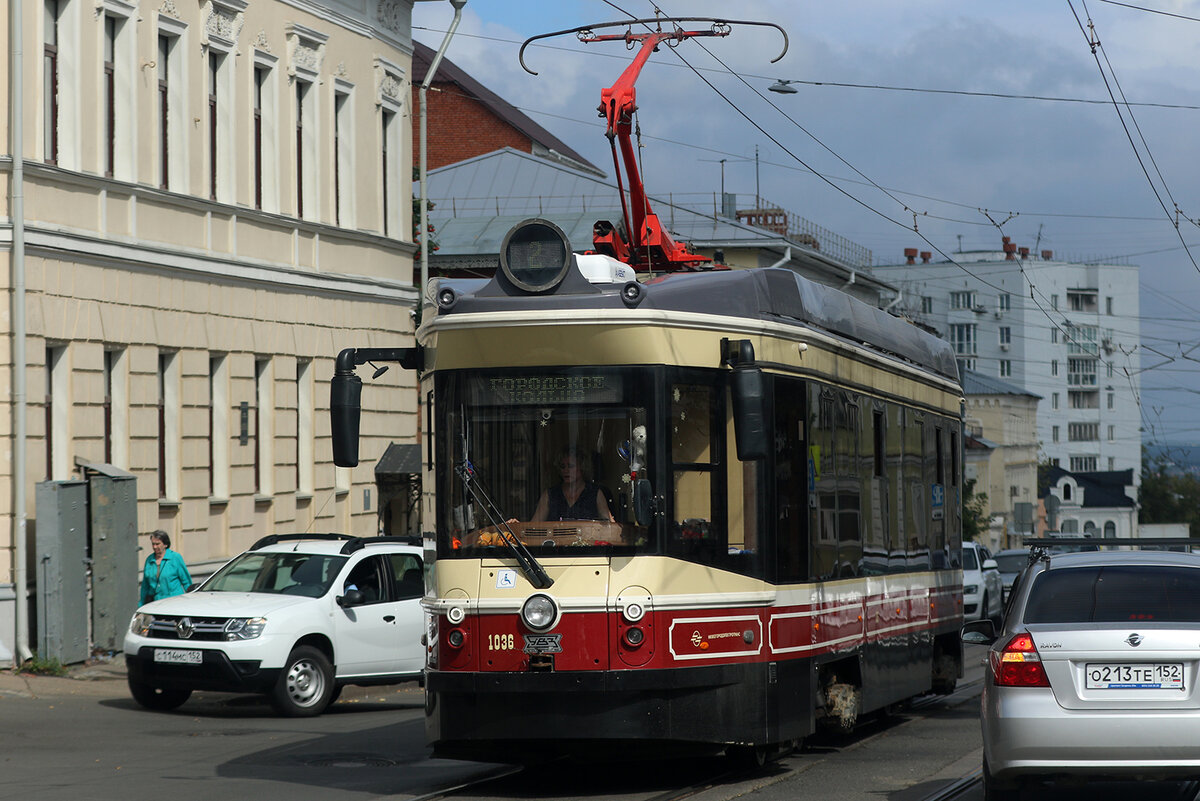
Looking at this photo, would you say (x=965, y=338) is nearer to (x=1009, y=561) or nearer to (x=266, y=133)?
(x=1009, y=561)

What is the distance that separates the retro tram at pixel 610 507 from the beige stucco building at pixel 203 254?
36.6ft

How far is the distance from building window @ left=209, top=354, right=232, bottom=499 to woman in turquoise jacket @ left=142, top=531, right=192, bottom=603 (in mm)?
5052

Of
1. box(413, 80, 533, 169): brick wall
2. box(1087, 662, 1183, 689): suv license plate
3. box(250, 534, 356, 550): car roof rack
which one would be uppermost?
box(413, 80, 533, 169): brick wall

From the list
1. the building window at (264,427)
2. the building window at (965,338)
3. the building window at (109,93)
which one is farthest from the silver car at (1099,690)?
the building window at (965,338)

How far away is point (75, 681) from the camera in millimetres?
19531

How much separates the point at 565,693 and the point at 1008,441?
111 m

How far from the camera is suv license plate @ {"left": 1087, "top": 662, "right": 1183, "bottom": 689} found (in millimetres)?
8844

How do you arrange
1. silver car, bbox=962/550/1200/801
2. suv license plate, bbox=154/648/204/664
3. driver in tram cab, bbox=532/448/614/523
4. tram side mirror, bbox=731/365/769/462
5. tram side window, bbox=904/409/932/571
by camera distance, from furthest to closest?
suv license plate, bbox=154/648/204/664 → tram side window, bbox=904/409/932/571 → driver in tram cab, bbox=532/448/614/523 → tram side mirror, bbox=731/365/769/462 → silver car, bbox=962/550/1200/801

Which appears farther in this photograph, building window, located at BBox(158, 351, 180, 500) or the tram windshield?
building window, located at BBox(158, 351, 180, 500)

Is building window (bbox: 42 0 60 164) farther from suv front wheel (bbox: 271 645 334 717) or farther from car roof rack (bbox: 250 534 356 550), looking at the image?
suv front wheel (bbox: 271 645 334 717)

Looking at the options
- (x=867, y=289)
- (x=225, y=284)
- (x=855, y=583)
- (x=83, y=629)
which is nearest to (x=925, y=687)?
(x=855, y=583)

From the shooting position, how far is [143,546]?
74.5 feet

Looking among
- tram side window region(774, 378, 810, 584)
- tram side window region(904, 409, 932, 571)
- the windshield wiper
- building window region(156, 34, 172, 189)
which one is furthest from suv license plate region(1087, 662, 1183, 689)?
building window region(156, 34, 172, 189)

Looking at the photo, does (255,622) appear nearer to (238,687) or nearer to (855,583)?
(238,687)
